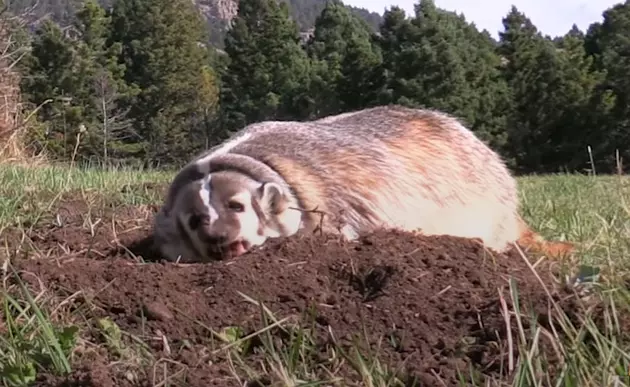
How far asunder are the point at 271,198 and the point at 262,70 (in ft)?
122

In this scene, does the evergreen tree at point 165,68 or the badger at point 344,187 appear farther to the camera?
the evergreen tree at point 165,68

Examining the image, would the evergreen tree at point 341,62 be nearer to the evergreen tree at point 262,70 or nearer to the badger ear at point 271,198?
the evergreen tree at point 262,70

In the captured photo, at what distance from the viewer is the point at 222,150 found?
3.82 meters

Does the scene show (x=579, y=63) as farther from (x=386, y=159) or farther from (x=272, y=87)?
(x=386, y=159)

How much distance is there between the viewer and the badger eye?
3.26 meters

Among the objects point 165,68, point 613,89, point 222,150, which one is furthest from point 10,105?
point 165,68

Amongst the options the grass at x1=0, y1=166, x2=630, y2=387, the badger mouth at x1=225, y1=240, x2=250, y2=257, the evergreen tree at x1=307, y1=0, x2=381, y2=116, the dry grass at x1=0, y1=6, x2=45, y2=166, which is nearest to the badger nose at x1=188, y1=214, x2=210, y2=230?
the badger mouth at x1=225, y1=240, x2=250, y2=257

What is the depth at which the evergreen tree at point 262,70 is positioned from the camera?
3956 centimetres

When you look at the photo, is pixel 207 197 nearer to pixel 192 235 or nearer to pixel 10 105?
pixel 192 235

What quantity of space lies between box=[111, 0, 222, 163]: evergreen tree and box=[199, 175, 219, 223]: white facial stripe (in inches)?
1445

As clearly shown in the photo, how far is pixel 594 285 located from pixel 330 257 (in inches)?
29.9

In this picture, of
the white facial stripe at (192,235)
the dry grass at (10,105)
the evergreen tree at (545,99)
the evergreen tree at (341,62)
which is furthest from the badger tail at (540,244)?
the evergreen tree at (341,62)

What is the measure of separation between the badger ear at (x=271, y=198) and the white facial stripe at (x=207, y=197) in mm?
172

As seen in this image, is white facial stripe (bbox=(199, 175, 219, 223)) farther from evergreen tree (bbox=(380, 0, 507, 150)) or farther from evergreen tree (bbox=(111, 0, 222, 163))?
evergreen tree (bbox=(111, 0, 222, 163))
